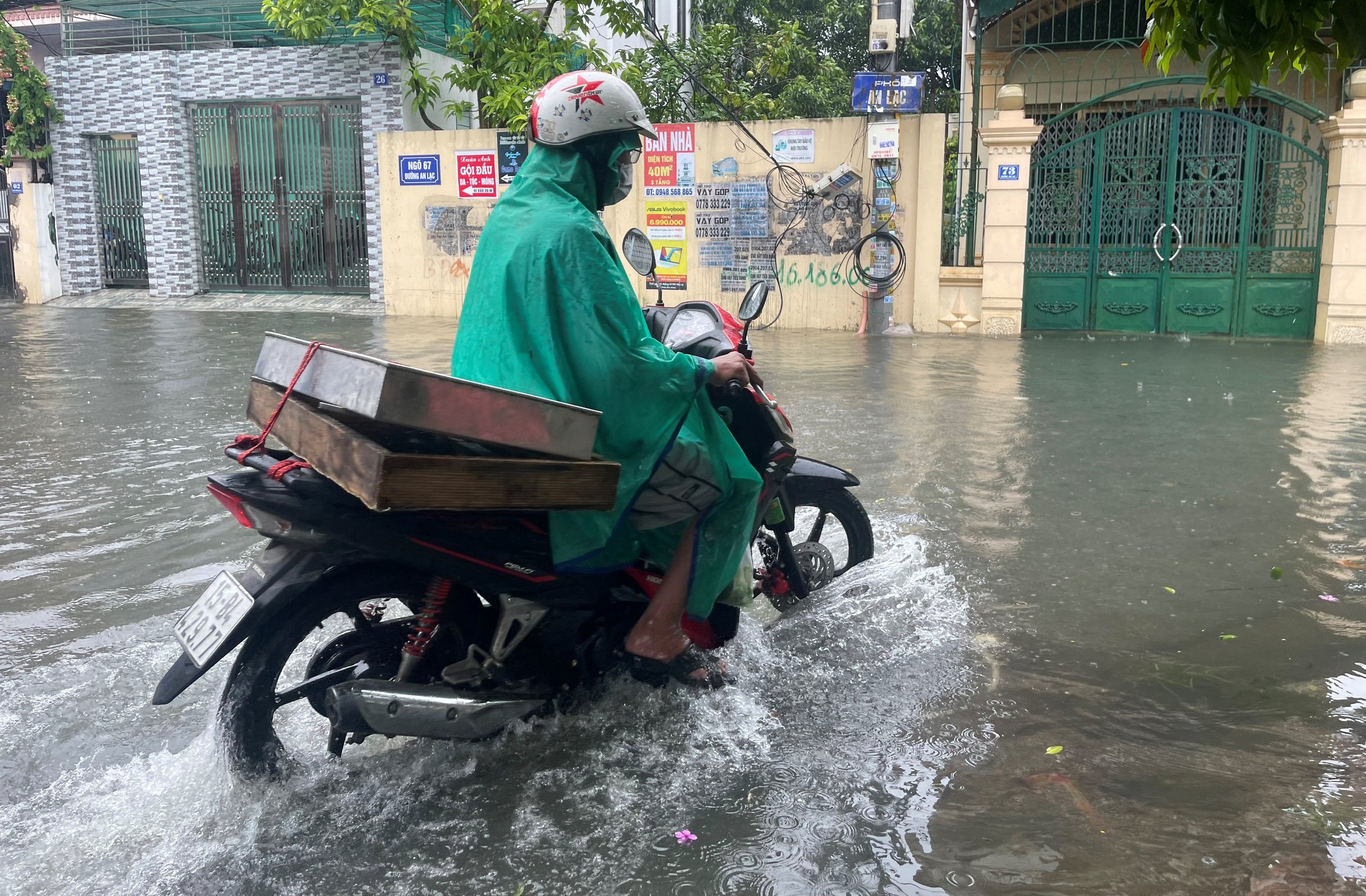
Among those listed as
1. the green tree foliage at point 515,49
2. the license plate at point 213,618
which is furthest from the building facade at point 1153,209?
the license plate at point 213,618

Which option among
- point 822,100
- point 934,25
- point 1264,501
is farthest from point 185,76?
point 1264,501

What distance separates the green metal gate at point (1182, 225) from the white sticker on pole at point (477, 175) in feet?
22.3

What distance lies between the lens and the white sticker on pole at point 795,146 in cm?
1373

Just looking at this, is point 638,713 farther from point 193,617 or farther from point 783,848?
point 193,617

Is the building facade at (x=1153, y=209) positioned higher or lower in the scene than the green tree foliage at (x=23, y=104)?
lower

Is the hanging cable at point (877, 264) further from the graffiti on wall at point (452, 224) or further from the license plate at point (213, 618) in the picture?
the license plate at point (213, 618)

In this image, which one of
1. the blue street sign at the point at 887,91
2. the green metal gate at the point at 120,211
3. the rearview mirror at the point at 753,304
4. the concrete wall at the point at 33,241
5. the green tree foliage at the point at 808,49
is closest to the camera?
the rearview mirror at the point at 753,304

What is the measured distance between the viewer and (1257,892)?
2.45 meters

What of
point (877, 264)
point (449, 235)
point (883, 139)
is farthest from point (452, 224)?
point (883, 139)

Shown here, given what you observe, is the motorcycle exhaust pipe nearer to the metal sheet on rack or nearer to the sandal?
the sandal

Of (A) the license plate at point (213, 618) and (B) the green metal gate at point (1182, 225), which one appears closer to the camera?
(A) the license plate at point (213, 618)

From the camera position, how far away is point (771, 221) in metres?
14.1

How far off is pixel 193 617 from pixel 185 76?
17168 mm

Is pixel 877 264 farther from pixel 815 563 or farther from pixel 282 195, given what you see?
pixel 815 563
